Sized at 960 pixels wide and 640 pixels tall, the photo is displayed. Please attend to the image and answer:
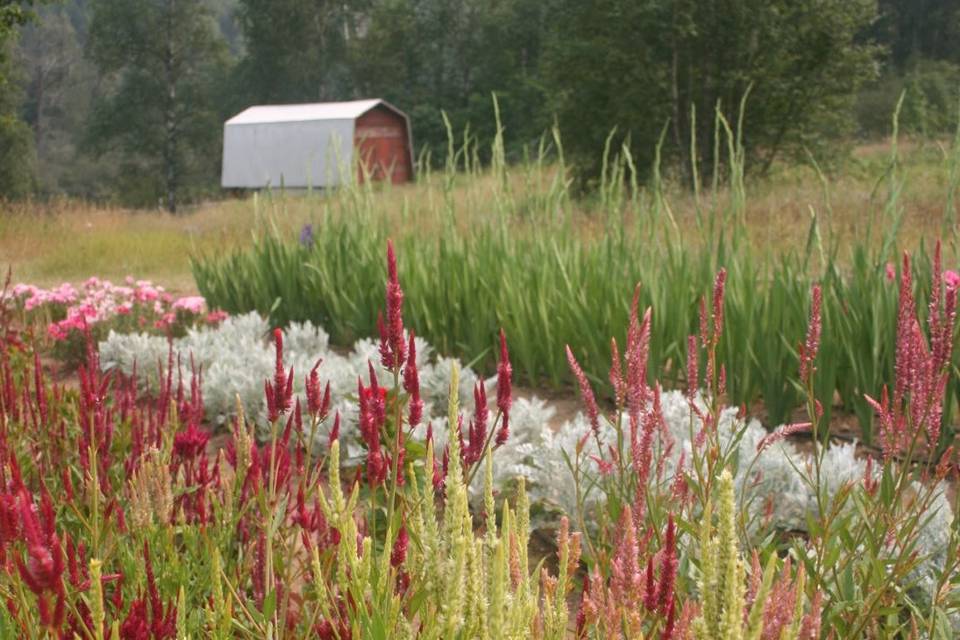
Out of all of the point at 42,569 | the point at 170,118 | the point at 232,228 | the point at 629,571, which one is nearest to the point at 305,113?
the point at 170,118

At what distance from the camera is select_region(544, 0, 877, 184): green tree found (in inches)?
862

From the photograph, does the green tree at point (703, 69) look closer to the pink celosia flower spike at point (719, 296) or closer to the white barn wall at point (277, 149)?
the white barn wall at point (277, 149)

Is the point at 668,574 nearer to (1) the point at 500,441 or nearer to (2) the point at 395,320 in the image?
(1) the point at 500,441

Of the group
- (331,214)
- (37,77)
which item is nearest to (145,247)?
(331,214)

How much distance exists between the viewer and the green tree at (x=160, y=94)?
1816 inches

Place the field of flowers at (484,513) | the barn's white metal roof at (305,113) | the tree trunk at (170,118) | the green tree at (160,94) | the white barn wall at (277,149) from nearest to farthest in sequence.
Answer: the field of flowers at (484,513), the white barn wall at (277,149), the barn's white metal roof at (305,113), the tree trunk at (170,118), the green tree at (160,94)

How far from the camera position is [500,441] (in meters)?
1.63

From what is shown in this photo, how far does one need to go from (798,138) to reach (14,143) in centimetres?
3444

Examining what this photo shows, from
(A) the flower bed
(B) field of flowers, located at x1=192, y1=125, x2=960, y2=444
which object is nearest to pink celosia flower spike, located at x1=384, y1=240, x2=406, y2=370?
(B) field of flowers, located at x1=192, y1=125, x2=960, y2=444

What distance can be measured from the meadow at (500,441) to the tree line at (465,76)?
1708 centimetres

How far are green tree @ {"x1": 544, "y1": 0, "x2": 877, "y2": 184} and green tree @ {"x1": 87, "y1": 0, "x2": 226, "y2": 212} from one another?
90.0ft

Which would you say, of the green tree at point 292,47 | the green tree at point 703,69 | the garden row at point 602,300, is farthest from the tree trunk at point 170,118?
the garden row at point 602,300

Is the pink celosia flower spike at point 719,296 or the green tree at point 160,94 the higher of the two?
the green tree at point 160,94

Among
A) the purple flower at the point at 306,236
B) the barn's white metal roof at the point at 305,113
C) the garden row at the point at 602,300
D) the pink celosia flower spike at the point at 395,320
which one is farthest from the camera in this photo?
the barn's white metal roof at the point at 305,113
